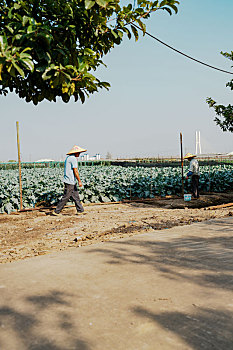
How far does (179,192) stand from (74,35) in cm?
1006

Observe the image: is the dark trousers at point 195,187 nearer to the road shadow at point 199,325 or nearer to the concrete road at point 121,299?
the concrete road at point 121,299

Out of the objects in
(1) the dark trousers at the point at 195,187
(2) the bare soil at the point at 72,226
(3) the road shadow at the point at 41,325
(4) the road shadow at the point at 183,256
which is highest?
(1) the dark trousers at the point at 195,187

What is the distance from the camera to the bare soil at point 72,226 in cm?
519

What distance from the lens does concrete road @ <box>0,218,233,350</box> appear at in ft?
7.13

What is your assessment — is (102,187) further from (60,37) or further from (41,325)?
(41,325)

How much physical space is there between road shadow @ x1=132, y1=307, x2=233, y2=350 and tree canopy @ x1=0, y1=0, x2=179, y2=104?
2697 mm

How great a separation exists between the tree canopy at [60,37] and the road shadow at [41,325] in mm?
2284

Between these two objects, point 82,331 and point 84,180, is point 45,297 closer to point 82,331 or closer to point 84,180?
point 82,331

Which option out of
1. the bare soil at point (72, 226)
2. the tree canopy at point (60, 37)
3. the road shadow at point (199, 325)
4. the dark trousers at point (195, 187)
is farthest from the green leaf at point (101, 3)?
the dark trousers at point (195, 187)

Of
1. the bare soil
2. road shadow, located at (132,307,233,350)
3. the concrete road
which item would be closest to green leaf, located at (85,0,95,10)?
the concrete road

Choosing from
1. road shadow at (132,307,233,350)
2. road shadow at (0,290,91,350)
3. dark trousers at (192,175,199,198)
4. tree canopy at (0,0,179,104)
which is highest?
tree canopy at (0,0,179,104)

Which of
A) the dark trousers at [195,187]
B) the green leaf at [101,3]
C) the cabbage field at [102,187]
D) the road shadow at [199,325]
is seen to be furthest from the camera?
the dark trousers at [195,187]

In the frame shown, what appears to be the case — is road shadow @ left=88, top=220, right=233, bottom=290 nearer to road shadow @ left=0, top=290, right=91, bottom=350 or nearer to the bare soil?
the bare soil

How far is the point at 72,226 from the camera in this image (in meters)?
6.71
